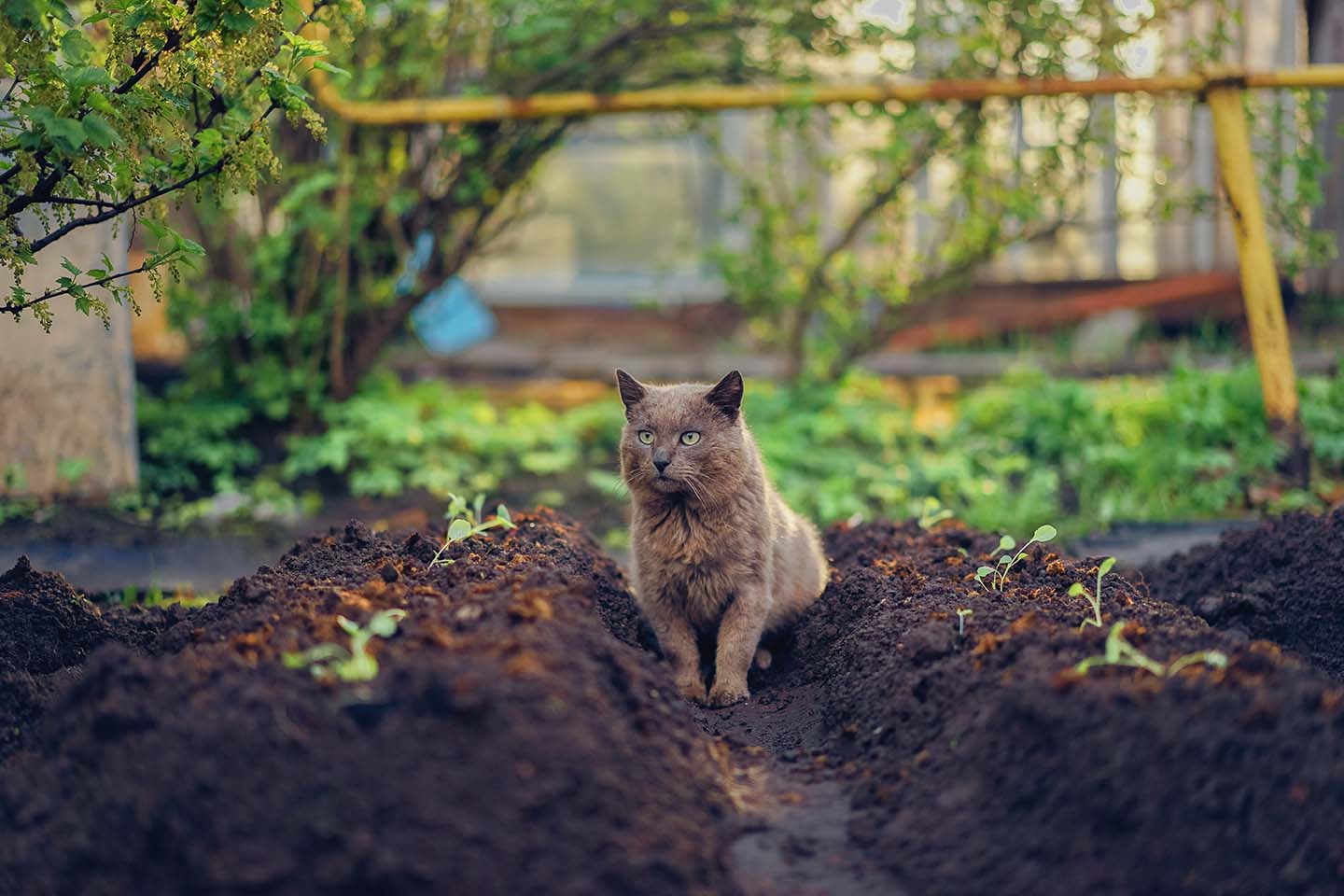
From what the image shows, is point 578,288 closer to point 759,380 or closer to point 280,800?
point 759,380

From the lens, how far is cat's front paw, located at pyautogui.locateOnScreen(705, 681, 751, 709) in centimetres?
346

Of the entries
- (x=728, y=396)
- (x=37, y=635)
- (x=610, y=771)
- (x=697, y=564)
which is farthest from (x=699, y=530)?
(x=37, y=635)

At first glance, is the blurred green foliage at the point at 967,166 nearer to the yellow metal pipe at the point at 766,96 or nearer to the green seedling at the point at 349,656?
the yellow metal pipe at the point at 766,96

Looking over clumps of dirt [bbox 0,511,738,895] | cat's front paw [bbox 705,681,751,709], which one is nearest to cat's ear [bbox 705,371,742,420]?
cat's front paw [bbox 705,681,751,709]

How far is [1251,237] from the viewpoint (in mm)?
5328

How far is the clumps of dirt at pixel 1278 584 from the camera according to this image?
3598mm

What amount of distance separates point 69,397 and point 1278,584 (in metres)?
5.02

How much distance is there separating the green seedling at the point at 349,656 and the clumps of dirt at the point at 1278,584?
2550 mm

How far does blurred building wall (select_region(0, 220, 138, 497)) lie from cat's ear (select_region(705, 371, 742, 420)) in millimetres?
3177

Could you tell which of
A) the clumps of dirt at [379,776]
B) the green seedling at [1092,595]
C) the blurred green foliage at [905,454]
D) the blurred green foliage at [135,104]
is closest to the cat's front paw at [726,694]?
the clumps of dirt at [379,776]

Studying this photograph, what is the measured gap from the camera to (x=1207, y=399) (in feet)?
20.5

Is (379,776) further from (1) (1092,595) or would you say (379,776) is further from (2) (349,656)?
(1) (1092,595)

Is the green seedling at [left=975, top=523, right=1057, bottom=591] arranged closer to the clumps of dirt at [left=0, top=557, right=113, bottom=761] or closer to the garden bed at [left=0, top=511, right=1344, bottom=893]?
the garden bed at [left=0, top=511, right=1344, bottom=893]

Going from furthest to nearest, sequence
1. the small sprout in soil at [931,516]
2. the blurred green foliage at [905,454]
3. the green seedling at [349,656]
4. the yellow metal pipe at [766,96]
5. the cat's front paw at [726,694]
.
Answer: the blurred green foliage at [905,454]
the yellow metal pipe at [766,96]
the small sprout in soil at [931,516]
the cat's front paw at [726,694]
the green seedling at [349,656]
